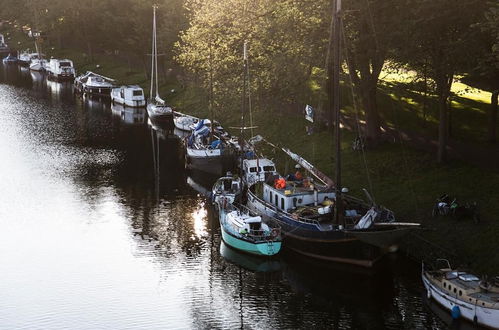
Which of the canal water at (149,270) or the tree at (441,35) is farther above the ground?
A: the tree at (441,35)

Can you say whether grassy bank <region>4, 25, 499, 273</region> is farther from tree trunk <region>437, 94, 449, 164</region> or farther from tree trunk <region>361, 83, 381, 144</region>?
tree trunk <region>361, 83, 381, 144</region>

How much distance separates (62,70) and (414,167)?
109191 mm

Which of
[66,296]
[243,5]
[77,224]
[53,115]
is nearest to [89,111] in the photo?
[53,115]

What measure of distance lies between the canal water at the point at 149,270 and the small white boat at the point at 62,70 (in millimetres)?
75195

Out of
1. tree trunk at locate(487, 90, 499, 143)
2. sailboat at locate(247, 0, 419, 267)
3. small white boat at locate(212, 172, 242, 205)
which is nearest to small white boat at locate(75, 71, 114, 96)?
small white boat at locate(212, 172, 242, 205)

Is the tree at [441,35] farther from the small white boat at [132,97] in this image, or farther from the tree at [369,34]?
the small white boat at [132,97]

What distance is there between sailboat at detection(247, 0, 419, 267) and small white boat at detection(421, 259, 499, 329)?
4468mm

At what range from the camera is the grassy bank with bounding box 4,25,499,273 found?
4900 cm

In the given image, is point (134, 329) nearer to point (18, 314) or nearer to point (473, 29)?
point (18, 314)

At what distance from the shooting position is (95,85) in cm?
13325

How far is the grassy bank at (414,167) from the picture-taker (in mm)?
49000

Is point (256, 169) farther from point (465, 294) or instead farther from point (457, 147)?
point (465, 294)

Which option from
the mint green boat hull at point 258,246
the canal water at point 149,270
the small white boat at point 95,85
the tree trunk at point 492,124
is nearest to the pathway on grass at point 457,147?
the tree trunk at point 492,124

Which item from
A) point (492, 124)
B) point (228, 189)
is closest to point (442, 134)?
point (492, 124)
